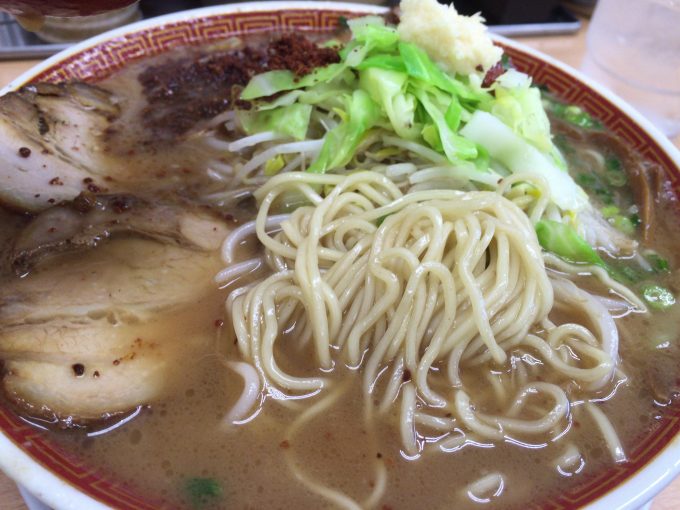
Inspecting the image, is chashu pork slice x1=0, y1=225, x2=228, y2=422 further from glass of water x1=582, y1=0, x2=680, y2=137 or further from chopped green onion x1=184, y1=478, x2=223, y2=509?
glass of water x1=582, y1=0, x2=680, y2=137

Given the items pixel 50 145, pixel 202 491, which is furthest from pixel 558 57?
pixel 202 491

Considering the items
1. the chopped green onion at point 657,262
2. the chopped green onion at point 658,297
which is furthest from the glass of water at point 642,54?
the chopped green onion at point 658,297

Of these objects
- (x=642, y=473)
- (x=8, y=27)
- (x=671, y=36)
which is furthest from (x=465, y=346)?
(x=8, y=27)

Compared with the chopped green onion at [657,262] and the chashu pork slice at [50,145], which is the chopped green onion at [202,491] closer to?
the chashu pork slice at [50,145]

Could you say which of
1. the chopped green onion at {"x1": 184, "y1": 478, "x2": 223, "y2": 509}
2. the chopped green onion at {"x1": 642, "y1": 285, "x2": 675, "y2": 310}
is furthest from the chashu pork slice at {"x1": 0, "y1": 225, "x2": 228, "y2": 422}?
the chopped green onion at {"x1": 642, "y1": 285, "x2": 675, "y2": 310}

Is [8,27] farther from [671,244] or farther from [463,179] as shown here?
[671,244]

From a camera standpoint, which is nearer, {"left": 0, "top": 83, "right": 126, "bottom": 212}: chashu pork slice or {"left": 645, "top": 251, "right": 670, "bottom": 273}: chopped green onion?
{"left": 0, "top": 83, "right": 126, "bottom": 212}: chashu pork slice
